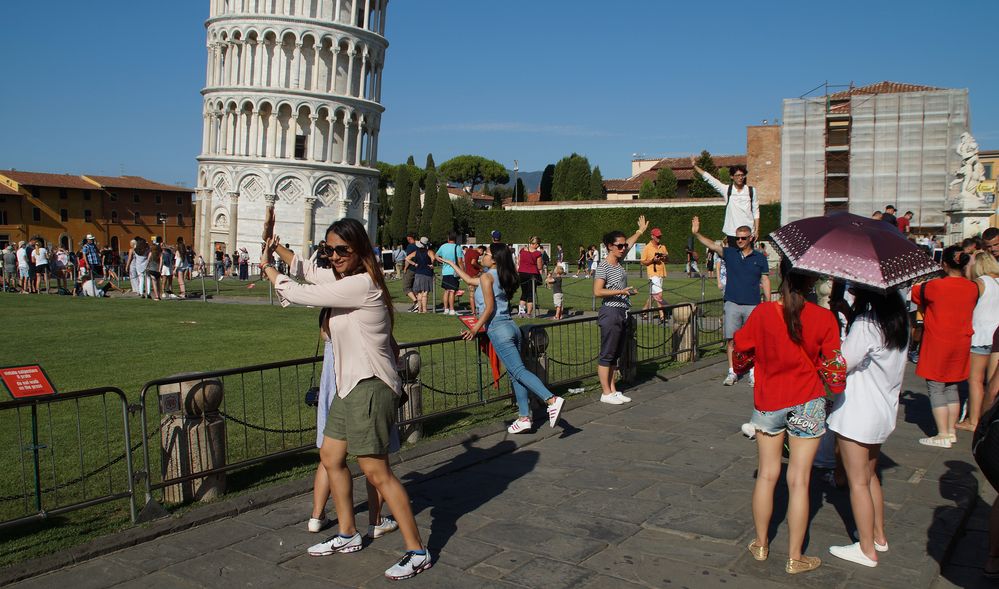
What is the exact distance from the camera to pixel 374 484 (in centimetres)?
480

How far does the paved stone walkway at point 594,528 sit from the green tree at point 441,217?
7100 cm

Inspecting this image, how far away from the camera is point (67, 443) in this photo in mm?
7621

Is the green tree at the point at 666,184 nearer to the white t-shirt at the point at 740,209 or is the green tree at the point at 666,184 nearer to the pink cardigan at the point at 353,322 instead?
the white t-shirt at the point at 740,209

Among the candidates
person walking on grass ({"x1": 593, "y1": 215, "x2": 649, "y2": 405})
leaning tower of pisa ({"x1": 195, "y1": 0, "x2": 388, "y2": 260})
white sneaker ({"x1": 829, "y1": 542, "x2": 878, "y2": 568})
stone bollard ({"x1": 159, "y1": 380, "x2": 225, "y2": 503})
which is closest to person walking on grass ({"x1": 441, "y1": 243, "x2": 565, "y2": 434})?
person walking on grass ({"x1": 593, "y1": 215, "x2": 649, "y2": 405})

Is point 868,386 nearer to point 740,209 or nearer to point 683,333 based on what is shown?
point 740,209

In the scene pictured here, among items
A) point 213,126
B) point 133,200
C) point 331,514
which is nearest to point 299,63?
point 213,126

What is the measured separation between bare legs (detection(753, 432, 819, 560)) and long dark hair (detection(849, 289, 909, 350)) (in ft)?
2.43

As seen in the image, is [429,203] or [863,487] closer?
[863,487]

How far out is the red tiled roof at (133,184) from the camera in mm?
83688

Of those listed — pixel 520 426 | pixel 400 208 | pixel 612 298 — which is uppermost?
pixel 400 208

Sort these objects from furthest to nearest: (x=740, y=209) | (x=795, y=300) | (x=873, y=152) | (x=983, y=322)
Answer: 1. (x=873, y=152)
2. (x=740, y=209)
3. (x=983, y=322)
4. (x=795, y=300)

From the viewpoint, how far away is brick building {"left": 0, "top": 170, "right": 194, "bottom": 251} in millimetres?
75250

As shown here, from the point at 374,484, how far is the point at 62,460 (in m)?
3.73

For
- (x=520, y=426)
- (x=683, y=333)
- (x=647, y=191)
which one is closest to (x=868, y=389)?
(x=520, y=426)
